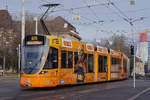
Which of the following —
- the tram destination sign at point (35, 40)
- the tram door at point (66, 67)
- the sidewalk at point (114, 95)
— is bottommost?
the sidewalk at point (114, 95)

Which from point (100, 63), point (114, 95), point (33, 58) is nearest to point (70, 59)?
point (33, 58)

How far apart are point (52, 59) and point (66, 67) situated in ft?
5.37

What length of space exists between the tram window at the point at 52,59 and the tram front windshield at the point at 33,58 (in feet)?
1.03

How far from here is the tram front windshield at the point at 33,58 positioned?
1650cm

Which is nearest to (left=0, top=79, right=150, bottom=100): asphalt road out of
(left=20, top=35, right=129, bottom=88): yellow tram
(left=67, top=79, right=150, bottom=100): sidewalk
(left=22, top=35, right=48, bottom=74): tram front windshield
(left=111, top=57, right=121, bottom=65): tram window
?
(left=67, top=79, right=150, bottom=100): sidewalk

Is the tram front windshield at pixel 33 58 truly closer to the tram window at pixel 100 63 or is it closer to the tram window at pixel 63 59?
the tram window at pixel 63 59

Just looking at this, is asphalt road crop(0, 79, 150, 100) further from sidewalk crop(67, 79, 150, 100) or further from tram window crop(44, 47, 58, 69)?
tram window crop(44, 47, 58, 69)

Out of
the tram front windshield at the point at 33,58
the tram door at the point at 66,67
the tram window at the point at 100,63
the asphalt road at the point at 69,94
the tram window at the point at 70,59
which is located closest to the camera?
the asphalt road at the point at 69,94

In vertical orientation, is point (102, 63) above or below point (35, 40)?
below

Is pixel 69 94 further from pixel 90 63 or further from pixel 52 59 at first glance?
pixel 90 63

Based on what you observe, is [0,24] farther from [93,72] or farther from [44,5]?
[93,72]

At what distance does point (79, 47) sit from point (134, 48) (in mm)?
4044

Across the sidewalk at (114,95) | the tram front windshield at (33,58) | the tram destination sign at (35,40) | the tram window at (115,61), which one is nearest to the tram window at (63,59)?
the tram front windshield at (33,58)

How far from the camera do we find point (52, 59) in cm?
1706
